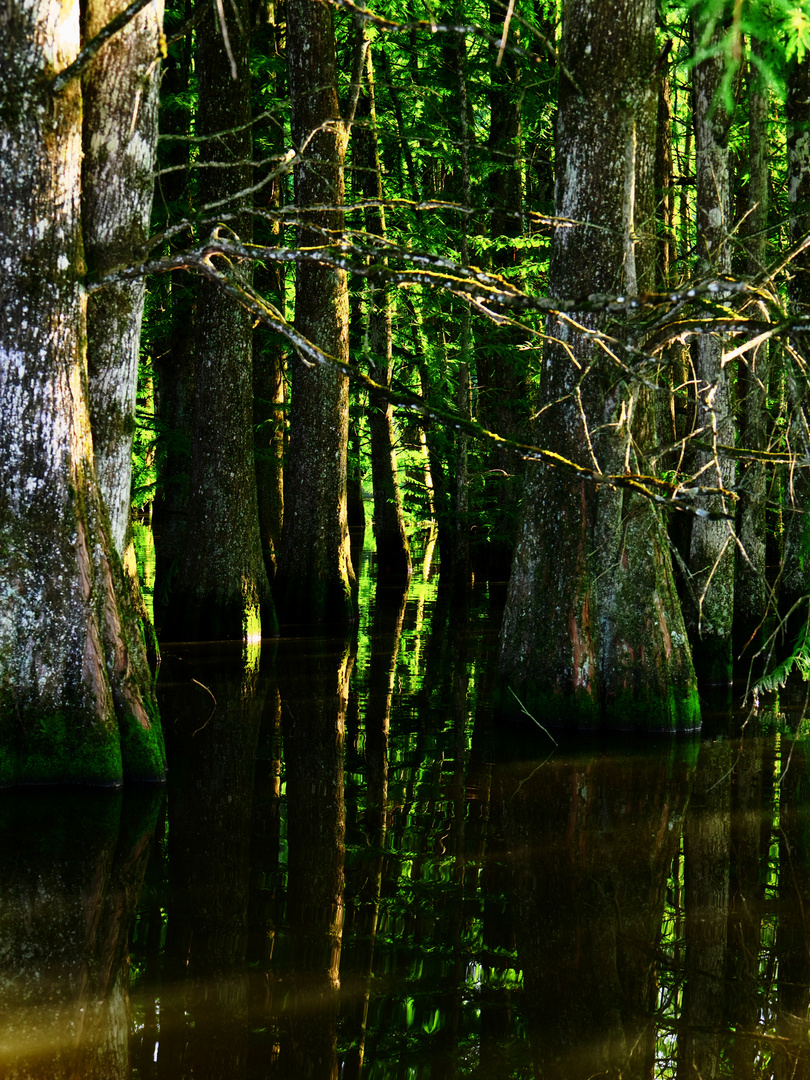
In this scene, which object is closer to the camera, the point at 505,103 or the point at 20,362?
the point at 20,362

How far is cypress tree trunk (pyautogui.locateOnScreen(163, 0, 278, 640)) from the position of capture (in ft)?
43.1

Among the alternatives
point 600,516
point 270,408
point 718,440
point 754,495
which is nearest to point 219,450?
point 270,408

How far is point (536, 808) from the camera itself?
6.70m

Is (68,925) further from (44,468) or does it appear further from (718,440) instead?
(718,440)

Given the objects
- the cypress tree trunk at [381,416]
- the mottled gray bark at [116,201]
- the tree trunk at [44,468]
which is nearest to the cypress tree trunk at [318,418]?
the cypress tree trunk at [381,416]

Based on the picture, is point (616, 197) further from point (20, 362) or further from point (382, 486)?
point (382, 486)

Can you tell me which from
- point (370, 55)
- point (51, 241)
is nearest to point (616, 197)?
point (51, 241)

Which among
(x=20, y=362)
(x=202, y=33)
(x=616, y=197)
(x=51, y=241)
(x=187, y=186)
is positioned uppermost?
(x=202, y=33)

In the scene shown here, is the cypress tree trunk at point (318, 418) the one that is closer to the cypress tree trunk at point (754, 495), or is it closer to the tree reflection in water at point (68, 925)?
the cypress tree trunk at point (754, 495)

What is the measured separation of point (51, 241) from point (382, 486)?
16688 mm

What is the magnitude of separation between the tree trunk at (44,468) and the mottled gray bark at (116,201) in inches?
17.2

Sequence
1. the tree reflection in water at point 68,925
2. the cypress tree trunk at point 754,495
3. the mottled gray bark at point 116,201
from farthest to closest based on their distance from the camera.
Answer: the cypress tree trunk at point 754,495 → the mottled gray bark at point 116,201 → the tree reflection in water at point 68,925

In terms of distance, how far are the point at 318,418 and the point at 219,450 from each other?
232cm

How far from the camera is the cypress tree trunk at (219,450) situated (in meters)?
13.1
